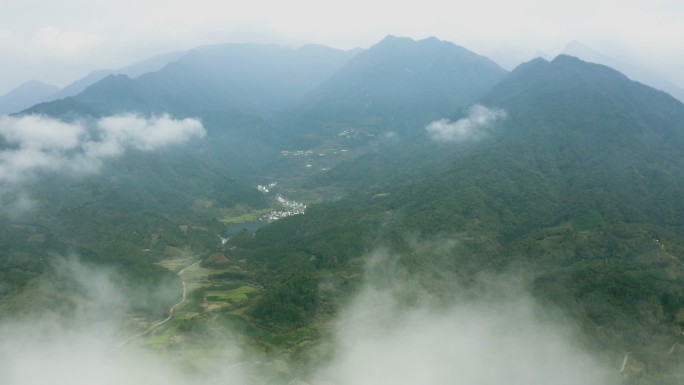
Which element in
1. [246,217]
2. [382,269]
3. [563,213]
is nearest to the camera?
[382,269]

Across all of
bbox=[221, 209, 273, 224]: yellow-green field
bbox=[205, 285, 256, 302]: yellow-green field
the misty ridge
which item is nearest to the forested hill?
the misty ridge

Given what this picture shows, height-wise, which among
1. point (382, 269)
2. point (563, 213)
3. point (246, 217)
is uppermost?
point (563, 213)

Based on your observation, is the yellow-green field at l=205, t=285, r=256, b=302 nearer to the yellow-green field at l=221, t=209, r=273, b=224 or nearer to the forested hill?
the forested hill

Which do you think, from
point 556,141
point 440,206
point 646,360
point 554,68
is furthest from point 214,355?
point 554,68

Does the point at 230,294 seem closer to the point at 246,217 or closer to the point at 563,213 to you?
the point at 563,213

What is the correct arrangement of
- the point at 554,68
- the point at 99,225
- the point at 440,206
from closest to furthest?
the point at 440,206, the point at 99,225, the point at 554,68

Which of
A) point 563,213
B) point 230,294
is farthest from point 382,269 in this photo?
point 563,213

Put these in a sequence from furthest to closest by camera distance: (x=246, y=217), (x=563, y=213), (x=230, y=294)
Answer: (x=246, y=217)
(x=563, y=213)
(x=230, y=294)

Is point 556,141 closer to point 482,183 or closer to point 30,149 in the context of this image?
point 482,183

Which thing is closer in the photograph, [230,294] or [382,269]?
[382,269]
